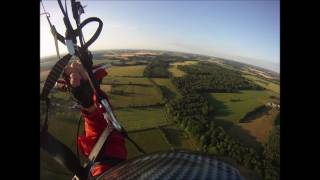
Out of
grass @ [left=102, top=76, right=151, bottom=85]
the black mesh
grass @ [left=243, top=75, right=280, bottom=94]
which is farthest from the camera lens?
A: grass @ [left=243, top=75, right=280, bottom=94]

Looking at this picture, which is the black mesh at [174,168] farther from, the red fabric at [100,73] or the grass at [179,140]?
the red fabric at [100,73]

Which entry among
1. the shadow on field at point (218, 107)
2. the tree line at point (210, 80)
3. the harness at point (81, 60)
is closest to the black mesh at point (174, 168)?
the harness at point (81, 60)

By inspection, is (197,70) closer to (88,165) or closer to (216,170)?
(216,170)

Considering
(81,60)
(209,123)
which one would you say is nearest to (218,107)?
(209,123)

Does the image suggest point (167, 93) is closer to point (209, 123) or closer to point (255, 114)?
point (209, 123)

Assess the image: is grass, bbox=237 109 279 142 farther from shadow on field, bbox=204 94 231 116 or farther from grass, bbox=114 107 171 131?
grass, bbox=114 107 171 131

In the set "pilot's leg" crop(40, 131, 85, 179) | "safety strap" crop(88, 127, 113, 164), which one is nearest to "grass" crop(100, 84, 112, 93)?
"safety strap" crop(88, 127, 113, 164)
